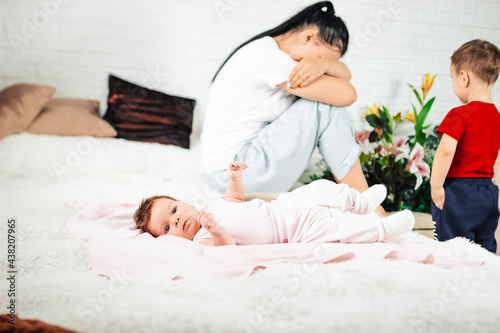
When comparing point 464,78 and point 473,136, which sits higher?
point 464,78

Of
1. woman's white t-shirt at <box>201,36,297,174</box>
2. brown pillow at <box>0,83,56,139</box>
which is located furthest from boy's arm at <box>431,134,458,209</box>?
brown pillow at <box>0,83,56,139</box>

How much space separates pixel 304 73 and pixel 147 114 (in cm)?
104

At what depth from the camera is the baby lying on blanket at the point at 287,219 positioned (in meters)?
1.10

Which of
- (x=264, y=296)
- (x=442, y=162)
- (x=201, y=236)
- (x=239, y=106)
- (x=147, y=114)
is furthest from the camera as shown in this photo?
(x=147, y=114)

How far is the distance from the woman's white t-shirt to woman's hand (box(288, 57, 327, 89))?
0.41 feet

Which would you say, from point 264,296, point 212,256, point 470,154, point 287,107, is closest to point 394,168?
point 470,154

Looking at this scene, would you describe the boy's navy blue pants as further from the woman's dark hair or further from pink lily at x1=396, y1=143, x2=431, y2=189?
the woman's dark hair

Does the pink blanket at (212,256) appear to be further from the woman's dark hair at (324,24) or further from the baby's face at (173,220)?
the woman's dark hair at (324,24)

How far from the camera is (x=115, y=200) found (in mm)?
1652

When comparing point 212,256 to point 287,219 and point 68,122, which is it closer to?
point 287,219

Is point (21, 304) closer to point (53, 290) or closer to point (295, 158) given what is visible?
point (53, 290)

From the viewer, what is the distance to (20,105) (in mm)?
2070

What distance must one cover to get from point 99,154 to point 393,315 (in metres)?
1.68

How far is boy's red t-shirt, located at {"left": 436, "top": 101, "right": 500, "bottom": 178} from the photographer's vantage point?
4.84 ft
